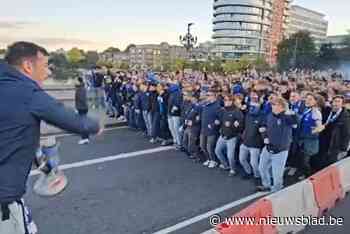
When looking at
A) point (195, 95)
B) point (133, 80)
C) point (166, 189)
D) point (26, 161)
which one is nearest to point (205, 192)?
point (166, 189)

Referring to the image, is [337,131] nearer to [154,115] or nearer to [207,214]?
[207,214]

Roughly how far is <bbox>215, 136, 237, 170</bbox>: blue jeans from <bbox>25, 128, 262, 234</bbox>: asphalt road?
0.97ft

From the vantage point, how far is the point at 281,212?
510cm

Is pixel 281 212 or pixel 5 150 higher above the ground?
pixel 5 150

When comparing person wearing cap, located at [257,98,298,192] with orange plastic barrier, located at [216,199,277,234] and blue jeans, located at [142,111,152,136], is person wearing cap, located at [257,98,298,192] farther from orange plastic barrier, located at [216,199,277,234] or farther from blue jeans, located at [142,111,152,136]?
blue jeans, located at [142,111,152,136]

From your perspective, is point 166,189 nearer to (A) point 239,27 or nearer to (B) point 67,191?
(B) point 67,191

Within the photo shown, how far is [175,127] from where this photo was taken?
11133 millimetres

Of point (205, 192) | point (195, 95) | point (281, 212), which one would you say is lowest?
point (205, 192)

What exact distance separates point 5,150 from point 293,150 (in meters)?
7.43

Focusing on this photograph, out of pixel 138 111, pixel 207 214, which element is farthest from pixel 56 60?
pixel 138 111

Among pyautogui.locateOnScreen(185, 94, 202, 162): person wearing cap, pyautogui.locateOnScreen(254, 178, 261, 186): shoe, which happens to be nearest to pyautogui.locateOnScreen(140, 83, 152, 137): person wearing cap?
pyautogui.locateOnScreen(185, 94, 202, 162): person wearing cap

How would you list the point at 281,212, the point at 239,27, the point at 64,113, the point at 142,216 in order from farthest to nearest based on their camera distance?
the point at 239,27 < the point at 142,216 < the point at 281,212 < the point at 64,113

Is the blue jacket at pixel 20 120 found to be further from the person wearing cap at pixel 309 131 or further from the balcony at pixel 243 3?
the balcony at pixel 243 3

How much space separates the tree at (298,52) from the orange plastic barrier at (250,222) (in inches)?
3333
